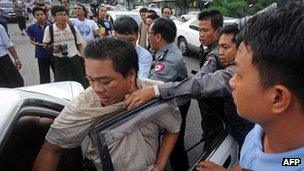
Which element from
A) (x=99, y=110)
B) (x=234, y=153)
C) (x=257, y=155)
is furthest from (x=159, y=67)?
(x=257, y=155)

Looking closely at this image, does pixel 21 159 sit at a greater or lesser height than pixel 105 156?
lesser

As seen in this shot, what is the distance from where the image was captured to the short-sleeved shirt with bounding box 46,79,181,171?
61.6 inches

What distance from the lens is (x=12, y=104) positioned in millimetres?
1802

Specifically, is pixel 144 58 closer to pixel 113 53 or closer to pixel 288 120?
pixel 113 53

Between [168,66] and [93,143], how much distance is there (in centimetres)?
155

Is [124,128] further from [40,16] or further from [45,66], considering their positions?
[40,16]

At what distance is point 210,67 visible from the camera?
9.17ft

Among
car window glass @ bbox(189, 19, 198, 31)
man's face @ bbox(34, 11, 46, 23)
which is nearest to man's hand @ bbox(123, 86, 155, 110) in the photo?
man's face @ bbox(34, 11, 46, 23)

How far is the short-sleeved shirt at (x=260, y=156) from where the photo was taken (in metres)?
1.07

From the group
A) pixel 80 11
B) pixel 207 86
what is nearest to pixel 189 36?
pixel 80 11

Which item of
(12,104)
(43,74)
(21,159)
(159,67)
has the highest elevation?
(12,104)

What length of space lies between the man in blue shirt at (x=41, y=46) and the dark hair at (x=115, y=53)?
4.10 meters

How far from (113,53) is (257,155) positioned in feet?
2.82

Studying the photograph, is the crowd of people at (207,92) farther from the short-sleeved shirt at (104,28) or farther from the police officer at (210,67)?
the short-sleeved shirt at (104,28)
